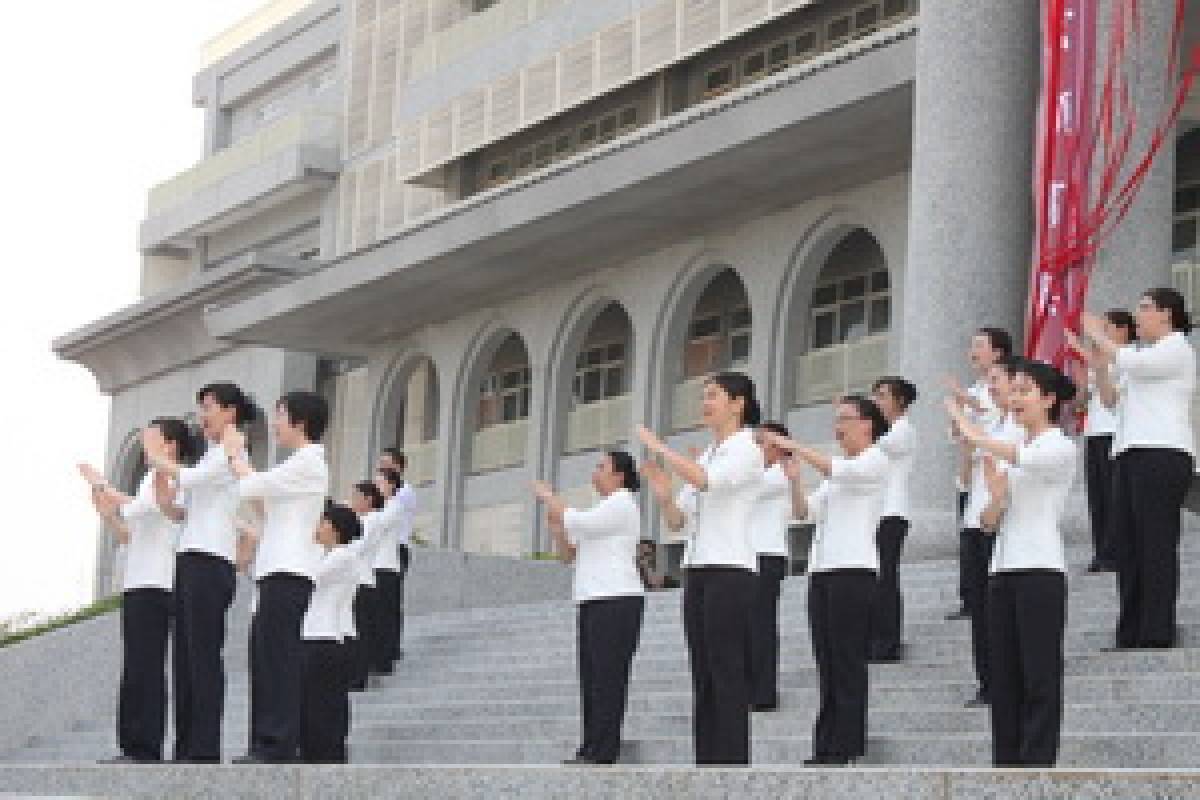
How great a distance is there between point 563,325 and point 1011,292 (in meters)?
15.1

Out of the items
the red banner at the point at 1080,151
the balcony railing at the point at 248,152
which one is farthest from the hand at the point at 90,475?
the balcony railing at the point at 248,152

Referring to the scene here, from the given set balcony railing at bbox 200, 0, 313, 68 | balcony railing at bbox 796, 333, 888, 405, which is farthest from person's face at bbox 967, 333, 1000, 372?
balcony railing at bbox 200, 0, 313, 68

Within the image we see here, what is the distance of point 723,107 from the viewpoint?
25922 millimetres

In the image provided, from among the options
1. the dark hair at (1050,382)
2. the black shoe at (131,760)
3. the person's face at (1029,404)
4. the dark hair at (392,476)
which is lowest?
the black shoe at (131,760)

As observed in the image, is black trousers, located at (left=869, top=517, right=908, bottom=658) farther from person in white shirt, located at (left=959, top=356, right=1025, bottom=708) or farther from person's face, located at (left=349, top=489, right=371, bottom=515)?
person's face, located at (left=349, top=489, right=371, bottom=515)

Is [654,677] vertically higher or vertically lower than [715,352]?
lower

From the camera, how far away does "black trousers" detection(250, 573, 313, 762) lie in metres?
11.1

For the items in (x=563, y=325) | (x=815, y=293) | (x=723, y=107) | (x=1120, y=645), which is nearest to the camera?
(x=1120, y=645)

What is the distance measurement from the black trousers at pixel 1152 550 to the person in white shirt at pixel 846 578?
1.40 m

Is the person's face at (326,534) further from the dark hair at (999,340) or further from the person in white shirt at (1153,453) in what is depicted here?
the person in white shirt at (1153,453)

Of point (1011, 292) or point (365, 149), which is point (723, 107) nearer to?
point (1011, 292)

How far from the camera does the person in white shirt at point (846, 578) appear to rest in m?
10.3

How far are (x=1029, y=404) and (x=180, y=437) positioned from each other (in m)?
4.66

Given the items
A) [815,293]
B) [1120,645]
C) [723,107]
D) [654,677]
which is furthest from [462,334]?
[1120,645]
